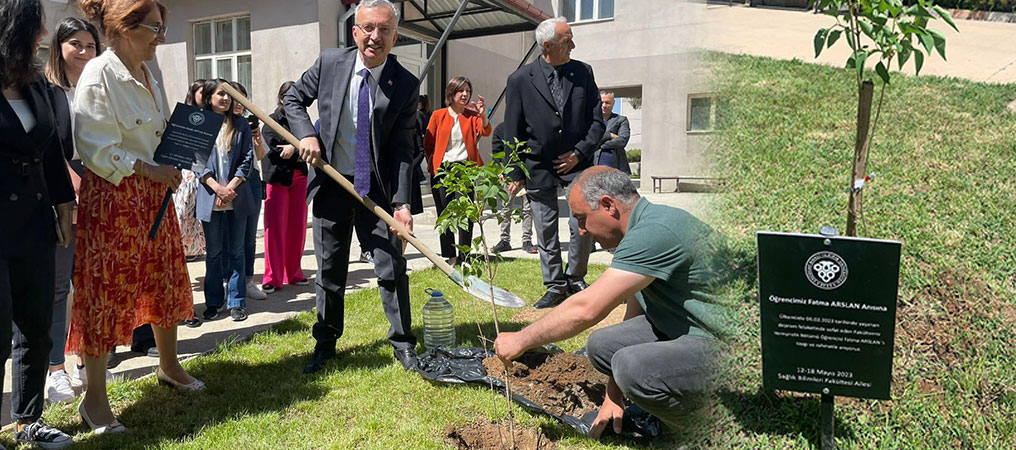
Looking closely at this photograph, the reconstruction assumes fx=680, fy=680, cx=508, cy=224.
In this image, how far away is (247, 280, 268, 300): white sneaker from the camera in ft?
17.4

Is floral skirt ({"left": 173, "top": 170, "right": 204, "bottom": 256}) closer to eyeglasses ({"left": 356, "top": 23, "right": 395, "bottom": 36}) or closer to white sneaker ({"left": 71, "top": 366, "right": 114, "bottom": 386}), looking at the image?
white sneaker ({"left": 71, "top": 366, "right": 114, "bottom": 386})

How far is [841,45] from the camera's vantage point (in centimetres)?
1039

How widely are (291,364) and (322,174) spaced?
106cm

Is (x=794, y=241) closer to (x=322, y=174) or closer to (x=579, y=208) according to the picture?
(x=579, y=208)

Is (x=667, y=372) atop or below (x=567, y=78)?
below

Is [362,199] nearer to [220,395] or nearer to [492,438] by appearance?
[220,395]

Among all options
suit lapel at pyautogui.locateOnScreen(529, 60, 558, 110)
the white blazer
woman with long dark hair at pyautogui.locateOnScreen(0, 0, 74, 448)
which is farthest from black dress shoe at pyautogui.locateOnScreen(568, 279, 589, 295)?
woman with long dark hair at pyautogui.locateOnScreen(0, 0, 74, 448)

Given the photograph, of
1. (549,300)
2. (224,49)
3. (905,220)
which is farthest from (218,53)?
(905,220)

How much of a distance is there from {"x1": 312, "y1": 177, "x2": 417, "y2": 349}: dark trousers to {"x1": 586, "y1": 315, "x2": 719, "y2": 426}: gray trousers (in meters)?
1.41

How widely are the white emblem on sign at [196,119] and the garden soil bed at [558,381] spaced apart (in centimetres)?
176

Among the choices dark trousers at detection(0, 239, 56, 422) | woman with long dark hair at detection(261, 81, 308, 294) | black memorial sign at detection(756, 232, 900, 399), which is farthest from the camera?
woman with long dark hair at detection(261, 81, 308, 294)

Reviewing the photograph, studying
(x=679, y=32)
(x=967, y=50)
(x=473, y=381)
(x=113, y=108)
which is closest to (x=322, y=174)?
(x=113, y=108)

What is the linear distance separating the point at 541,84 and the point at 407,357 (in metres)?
2.19

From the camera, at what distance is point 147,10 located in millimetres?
2824
